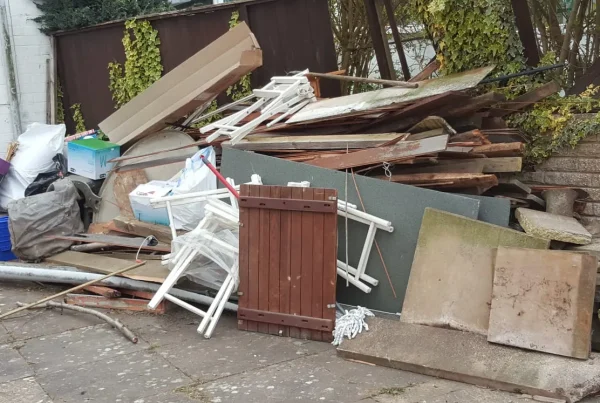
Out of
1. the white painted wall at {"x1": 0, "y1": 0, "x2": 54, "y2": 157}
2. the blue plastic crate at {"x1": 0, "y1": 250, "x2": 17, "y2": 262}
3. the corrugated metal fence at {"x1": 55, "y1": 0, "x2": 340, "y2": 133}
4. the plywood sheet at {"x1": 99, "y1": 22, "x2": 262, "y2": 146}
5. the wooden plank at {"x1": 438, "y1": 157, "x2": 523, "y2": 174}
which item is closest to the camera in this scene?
the wooden plank at {"x1": 438, "y1": 157, "x2": 523, "y2": 174}

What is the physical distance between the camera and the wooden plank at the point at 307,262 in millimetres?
4914

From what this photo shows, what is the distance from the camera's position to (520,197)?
218 inches

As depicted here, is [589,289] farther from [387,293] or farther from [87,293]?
[87,293]

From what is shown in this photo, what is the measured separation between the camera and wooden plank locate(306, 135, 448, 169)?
5.15 m

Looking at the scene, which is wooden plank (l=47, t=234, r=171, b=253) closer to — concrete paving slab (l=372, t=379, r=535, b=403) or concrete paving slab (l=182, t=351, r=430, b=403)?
concrete paving slab (l=182, t=351, r=430, b=403)

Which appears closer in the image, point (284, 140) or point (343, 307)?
point (343, 307)

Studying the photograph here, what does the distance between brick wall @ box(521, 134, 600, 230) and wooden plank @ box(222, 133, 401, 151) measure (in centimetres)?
145

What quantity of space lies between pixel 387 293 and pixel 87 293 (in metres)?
2.74

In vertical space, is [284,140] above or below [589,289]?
above

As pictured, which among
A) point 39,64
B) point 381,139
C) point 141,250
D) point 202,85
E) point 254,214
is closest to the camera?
point 254,214

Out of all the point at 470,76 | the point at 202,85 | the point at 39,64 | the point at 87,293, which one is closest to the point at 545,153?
the point at 470,76

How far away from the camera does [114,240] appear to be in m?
6.58

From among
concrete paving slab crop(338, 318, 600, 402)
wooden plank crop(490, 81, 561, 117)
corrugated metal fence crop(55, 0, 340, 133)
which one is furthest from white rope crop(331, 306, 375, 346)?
corrugated metal fence crop(55, 0, 340, 133)

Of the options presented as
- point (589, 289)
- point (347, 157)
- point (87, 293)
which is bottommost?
point (87, 293)
